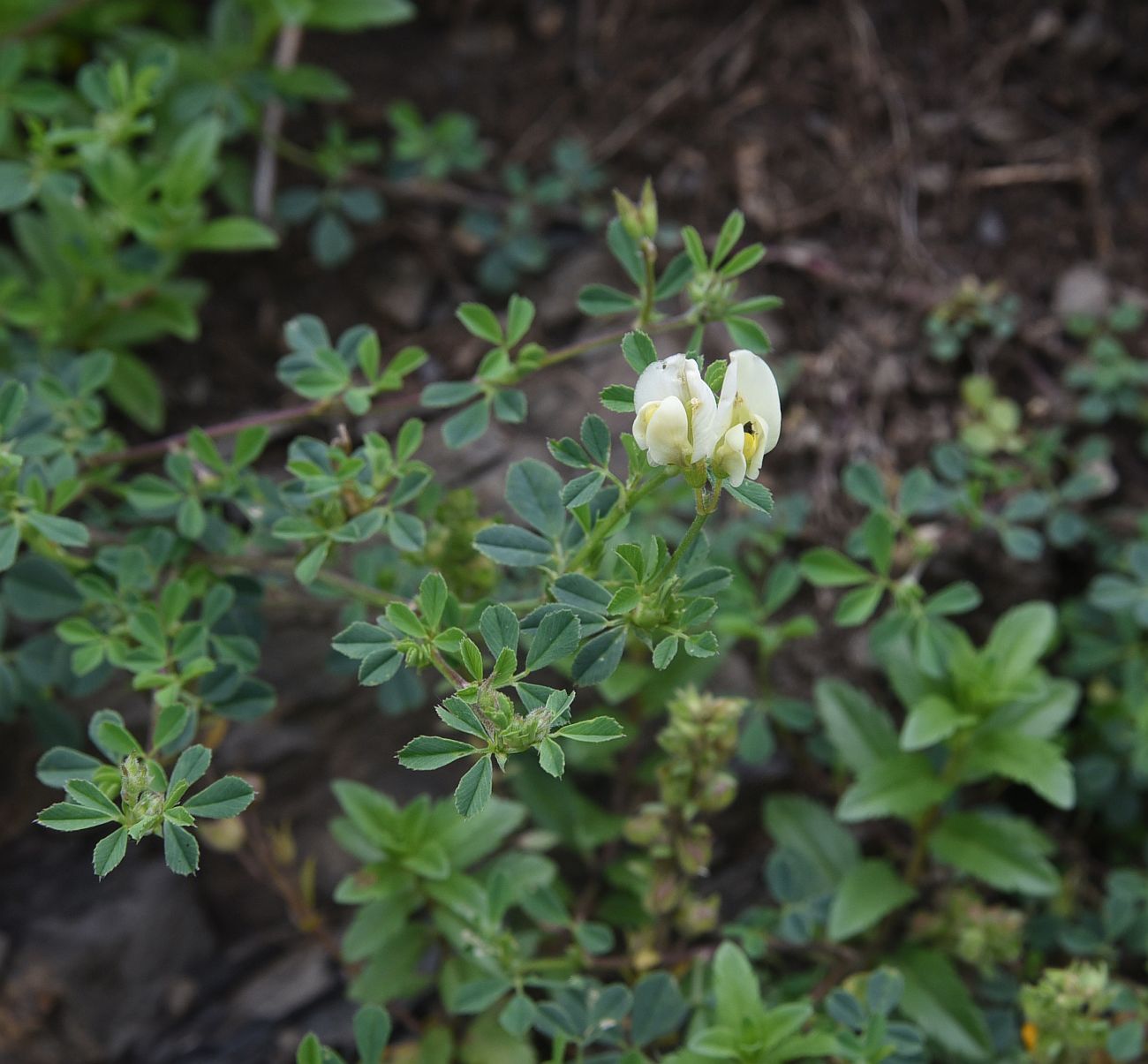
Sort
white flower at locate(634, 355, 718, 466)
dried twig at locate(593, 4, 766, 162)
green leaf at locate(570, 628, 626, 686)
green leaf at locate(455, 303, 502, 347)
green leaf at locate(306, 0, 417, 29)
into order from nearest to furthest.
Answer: white flower at locate(634, 355, 718, 466) → green leaf at locate(570, 628, 626, 686) → green leaf at locate(455, 303, 502, 347) → green leaf at locate(306, 0, 417, 29) → dried twig at locate(593, 4, 766, 162)

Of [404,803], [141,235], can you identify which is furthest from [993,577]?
[141,235]

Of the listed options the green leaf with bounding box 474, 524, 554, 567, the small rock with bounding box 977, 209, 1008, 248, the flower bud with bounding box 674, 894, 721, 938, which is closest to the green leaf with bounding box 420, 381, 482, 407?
the green leaf with bounding box 474, 524, 554, 567

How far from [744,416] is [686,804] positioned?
3.18 feet

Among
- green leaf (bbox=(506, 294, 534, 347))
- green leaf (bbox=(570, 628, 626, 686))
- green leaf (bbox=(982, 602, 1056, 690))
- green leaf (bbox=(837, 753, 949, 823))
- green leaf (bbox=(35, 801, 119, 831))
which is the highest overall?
green leaf (bbox=(506, 294, 534, 347))

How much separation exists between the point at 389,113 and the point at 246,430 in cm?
138

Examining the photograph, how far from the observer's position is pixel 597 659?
1.70 meters

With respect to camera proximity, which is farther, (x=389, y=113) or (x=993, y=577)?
(x=389, y=113)

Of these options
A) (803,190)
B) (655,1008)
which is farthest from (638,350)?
(803,190)

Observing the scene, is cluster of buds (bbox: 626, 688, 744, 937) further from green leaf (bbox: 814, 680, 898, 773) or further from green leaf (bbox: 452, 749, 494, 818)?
green leaf (bbox: 452, 749, 494, 818)

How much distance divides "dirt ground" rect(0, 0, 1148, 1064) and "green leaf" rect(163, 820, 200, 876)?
1.15 meters

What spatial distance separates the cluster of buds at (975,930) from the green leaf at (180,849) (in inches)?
62.9

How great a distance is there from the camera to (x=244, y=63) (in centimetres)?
296

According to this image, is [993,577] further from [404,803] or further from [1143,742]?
[404,803]

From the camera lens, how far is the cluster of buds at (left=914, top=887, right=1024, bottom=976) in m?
2.39
